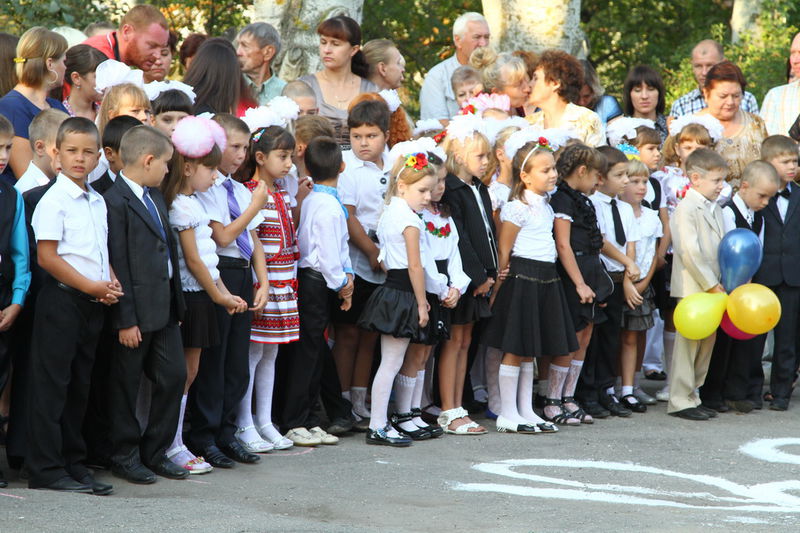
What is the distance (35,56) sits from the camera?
22.6ft

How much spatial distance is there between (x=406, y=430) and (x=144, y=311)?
2255 millimetres

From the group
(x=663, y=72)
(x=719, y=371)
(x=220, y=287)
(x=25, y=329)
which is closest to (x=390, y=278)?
(x=220, y=287)

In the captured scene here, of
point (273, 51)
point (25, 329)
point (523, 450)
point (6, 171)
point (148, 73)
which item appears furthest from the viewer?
point (273, 51)

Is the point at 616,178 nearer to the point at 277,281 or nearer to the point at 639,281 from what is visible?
the point at 639,281

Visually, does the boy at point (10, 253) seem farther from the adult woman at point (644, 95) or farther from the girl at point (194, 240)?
the adult woman at point (644, 95)

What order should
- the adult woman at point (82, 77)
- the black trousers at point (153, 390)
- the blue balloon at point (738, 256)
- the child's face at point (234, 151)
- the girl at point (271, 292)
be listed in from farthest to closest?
the blue balloon at point (738, 256) < the adult woman at point (82, 77) < the girl at point (271, 292) < the child's face at point (234, 151) < the black trousers at point (153, 390)

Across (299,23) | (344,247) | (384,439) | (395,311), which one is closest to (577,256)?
(395,311)

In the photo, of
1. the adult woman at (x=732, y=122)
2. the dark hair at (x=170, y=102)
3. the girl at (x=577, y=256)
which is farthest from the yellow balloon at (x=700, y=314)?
the dark hair at (x=170, y=102)

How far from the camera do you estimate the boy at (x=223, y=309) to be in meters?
6.58

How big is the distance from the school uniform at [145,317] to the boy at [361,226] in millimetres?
1790

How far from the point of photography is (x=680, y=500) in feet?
20.6

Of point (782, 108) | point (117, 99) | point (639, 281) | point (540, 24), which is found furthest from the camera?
point (540, 24)

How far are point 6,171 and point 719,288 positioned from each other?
16.5 feet

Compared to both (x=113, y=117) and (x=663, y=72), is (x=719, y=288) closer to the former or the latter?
(x=113, y=117)
